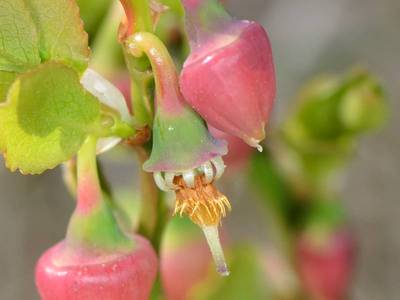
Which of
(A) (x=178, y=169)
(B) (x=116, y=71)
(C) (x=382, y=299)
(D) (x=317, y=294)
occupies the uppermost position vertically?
(A) (x=178, y=169)

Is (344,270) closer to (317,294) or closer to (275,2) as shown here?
(317,294)

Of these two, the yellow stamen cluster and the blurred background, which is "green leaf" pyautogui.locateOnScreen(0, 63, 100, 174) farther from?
the blurred background

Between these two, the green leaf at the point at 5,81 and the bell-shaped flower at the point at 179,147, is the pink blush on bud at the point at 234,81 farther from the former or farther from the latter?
the green leaf at the point at 5,81

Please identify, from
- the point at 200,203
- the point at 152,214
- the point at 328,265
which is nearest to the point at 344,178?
the point at 328,265

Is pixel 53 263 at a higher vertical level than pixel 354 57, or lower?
higher

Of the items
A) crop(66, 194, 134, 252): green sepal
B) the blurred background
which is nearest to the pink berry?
crop(66, 194, 134, 252): green sepal

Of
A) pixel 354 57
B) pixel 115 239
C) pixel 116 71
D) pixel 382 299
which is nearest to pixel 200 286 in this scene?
pixel 116 71

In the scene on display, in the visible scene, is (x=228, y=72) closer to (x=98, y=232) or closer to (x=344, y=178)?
(x=98, y=232)
